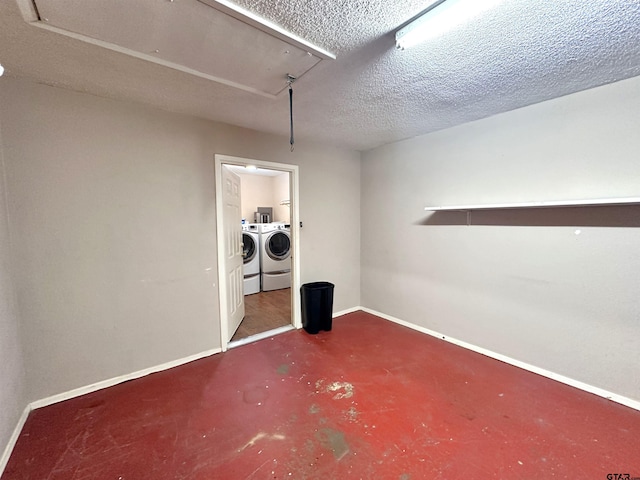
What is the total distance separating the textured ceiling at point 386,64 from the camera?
1174 millimetres

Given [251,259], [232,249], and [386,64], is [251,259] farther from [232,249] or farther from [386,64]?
[386,64]

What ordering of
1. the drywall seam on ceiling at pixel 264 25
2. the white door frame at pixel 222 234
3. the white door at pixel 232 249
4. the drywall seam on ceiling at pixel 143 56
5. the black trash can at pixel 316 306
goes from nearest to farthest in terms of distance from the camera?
1. the drywall seam on ceiling at pixel 264 25
2. the drywall seam on ceiling at pixel 143 56
3. the white door frame at pixel 222 234
4. the white door at pixel 232 249
5. the black trash can at pixel 316 306

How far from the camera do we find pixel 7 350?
1547mm

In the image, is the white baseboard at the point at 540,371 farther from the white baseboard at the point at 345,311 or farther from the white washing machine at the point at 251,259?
the white washing machine at the point at 251,259

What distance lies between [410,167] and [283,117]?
5.30 feet

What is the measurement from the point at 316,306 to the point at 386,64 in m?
2.40

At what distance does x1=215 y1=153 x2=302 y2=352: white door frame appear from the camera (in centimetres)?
253

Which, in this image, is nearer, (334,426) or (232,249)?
(334,426)

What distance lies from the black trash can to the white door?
80 cm

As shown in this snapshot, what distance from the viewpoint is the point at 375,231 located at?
11.5 ft

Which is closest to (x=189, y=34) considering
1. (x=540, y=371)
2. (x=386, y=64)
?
(x=386, y=64)

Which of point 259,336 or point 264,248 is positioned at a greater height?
point 264,248

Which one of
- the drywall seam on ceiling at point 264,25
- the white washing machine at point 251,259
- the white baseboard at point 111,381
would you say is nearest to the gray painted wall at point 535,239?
the drywall seam on ceiling at point 264,25

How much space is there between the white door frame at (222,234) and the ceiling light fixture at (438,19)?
1801mm
